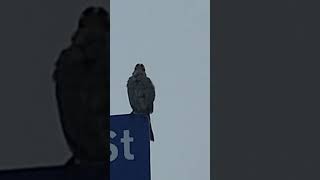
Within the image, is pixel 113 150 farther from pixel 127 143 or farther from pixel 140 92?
pixel 140 92

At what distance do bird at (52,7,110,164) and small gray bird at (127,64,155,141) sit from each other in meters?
0.32

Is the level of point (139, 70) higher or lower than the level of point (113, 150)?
higher

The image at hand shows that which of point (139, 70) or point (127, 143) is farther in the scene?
point (139, 70)

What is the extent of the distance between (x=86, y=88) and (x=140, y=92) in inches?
20.0

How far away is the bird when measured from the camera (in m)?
1.85

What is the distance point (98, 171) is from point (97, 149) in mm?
75

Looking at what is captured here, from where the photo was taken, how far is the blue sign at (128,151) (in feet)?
6.81

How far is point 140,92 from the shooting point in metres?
2.48

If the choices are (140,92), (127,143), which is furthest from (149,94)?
(127,143)

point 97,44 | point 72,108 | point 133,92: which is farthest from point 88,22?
point 133,92

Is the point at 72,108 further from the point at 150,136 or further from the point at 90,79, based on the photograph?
the point at 150,136


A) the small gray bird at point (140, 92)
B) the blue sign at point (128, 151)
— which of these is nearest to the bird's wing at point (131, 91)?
the small gray bird at point (140, 92)

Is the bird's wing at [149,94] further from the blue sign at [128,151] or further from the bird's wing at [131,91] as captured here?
the blue sign at [128,151]

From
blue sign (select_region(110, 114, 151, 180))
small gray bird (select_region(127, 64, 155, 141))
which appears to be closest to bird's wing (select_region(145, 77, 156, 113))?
small gray bird (select_region(127, 64, 155, 141))
